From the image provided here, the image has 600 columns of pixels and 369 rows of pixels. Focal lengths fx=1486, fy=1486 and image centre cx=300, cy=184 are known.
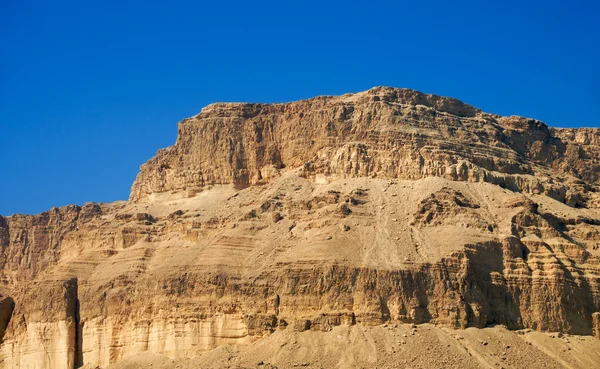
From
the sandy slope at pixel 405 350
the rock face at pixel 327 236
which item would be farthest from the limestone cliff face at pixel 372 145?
the sandy slope at pixel 405 350

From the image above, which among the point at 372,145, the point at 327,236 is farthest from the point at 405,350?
the point at 372,145

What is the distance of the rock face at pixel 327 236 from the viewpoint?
314 ft

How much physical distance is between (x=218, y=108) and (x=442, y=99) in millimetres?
18521

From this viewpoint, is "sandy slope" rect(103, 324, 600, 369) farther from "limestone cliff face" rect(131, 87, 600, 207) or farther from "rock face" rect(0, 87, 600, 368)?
"limestone cliff face" rect(131, 87, 600, 207)

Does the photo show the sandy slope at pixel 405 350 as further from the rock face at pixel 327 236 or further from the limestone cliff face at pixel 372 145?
the limestone cliff face at pixel 372 145

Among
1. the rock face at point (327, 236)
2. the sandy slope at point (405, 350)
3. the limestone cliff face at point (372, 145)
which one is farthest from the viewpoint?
the limestone cliff face at point (372, 145)

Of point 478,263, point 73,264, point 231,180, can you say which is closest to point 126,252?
point 73,264

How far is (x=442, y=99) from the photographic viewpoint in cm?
11762

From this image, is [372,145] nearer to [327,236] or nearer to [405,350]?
[327,236]

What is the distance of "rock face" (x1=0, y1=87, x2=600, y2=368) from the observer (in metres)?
95.8

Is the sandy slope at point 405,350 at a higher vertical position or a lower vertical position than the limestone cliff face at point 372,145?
lower

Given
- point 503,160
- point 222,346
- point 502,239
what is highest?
point 503,160

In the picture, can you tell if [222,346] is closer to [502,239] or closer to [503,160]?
[502,239]

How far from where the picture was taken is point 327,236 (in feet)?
325
